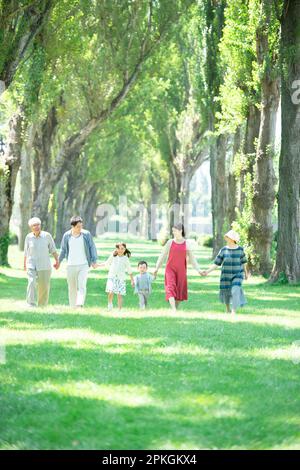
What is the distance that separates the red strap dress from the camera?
681 inches

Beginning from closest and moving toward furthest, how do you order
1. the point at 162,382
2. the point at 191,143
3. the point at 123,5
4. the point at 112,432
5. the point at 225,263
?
1. the point at 112,432
2. the point at 162,382
3. the point at 225,263
4. the point at 123,5
5. the point at 191,143

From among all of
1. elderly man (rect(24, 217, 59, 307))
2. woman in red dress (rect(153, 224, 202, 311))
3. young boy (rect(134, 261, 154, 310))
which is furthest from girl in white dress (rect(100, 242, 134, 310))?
elderly man (rect(24, 217, 59, 307))

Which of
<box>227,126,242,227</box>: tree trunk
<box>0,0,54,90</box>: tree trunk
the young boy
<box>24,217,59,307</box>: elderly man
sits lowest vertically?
the young boy

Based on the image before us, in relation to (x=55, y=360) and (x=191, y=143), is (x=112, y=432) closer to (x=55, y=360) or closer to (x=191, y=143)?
(x=55, y=360)

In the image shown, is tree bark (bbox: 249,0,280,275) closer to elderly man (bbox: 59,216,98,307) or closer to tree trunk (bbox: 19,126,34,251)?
elderly man (bbox: 59,216,98,307)

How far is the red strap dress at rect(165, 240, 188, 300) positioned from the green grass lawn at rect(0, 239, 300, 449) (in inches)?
32.6

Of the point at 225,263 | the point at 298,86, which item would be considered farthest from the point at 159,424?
the point at 298,86

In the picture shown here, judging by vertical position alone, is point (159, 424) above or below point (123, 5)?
below

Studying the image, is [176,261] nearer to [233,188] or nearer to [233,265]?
[233,265]

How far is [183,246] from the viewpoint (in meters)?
17.3

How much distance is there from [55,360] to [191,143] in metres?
44.4

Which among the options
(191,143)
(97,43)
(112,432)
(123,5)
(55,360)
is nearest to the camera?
(112,432)

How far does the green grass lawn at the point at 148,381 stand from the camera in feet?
24.2

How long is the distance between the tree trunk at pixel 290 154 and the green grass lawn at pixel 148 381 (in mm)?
8484
